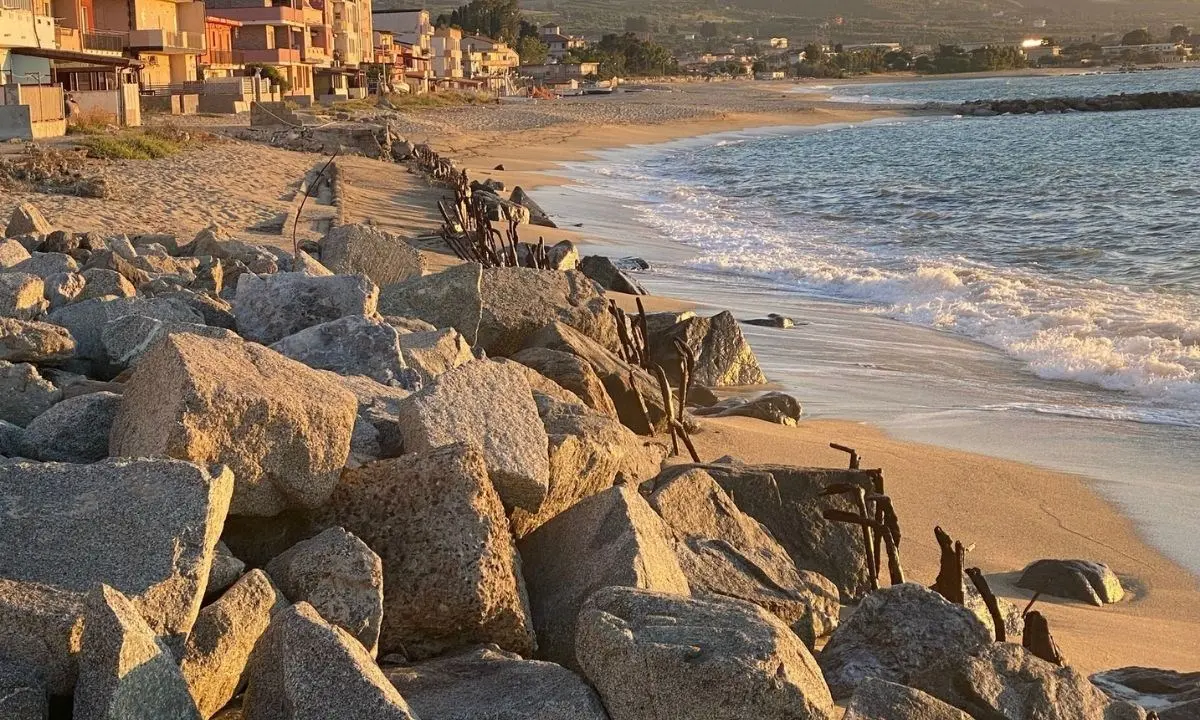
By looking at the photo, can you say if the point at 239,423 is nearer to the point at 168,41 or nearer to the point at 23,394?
the point at 23,394

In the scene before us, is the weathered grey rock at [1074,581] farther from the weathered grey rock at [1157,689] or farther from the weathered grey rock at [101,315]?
the weathered grey rock at [101,315]

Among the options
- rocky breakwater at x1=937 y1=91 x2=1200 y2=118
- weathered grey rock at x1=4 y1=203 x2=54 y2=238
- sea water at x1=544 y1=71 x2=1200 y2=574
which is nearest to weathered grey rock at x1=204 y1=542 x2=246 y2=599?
sea water at x1=544 y1=71 x2=1200 y2=574

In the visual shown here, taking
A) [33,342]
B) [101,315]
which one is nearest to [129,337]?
[33,342]

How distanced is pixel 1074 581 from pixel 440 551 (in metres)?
3.27

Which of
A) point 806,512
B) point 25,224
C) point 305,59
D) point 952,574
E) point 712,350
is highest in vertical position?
point 305,59

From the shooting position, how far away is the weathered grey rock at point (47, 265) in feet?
22.2

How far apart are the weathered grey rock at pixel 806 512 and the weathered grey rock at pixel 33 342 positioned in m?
2.39

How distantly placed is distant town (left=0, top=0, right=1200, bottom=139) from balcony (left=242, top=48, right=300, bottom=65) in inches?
2.8

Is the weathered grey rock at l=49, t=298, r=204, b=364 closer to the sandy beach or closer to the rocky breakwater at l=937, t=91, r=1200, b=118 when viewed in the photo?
the sandy beach

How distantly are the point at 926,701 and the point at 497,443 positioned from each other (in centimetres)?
147

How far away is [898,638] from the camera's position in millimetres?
3502

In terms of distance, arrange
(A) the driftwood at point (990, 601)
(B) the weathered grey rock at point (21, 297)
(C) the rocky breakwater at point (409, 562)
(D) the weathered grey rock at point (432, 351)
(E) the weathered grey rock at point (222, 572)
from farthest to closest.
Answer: (B) the weathered grey rock at point (21, 297)
(D) the weathered grey rock at point (432, 351)
(A) the driftwood at point (990, 601)
(E) the weathered grey rock at point (222, 572)
(C) the rocky breakwater at point (409, 562)

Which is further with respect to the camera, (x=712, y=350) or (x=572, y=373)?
(x=712, y=350)

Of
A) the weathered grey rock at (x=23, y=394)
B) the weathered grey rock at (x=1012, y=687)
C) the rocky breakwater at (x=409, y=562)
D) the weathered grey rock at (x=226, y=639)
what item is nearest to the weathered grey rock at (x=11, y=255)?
the rocky breakwater at (x=409, y=562)
